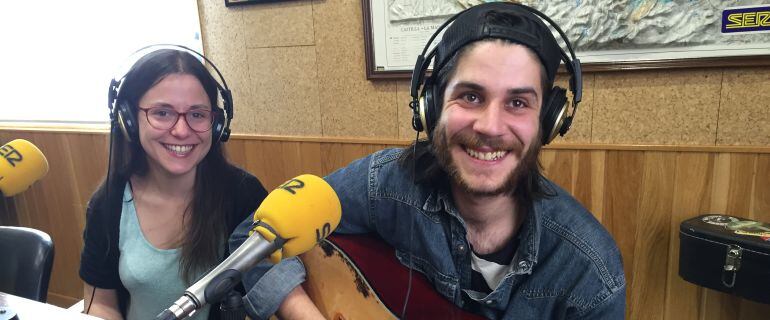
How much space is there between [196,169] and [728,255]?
5.07ft

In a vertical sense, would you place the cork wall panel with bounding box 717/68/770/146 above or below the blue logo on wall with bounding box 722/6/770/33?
below

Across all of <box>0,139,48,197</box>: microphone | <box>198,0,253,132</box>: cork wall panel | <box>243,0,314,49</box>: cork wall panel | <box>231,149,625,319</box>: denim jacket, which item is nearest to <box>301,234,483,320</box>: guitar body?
<box>231,149,625,319</box>: denim jacket

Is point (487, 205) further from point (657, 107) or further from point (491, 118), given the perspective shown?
point (657, 107)

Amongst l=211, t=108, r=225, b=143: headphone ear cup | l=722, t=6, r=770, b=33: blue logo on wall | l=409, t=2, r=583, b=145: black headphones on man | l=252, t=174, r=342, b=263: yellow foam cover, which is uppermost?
l=722, t=6, r=770, b=33: blue logo on wall

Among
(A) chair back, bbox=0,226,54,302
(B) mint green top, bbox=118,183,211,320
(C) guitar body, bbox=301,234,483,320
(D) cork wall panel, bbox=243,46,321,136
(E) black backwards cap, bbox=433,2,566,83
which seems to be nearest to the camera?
(E) black backwards cap, bbox=433,2,566,83

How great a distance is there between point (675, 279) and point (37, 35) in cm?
344

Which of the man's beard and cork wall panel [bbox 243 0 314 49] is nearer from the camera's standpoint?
the man's beard

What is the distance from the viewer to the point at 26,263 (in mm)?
1359

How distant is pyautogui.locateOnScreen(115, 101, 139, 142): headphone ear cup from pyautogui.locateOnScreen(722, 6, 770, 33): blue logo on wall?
5.57 feet

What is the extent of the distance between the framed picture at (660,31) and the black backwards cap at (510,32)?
682 millimetres

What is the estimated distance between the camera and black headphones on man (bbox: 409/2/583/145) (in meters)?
0.93

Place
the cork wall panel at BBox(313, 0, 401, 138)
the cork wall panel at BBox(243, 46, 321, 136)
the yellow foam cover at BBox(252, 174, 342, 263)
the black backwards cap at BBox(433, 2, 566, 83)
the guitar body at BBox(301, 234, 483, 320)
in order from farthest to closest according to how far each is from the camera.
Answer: the cork wall panel at BBox(243, 46, 321, 136)
the cork wall panel at BBox(313, 0, 401, 138)
the guitar body at BBox(301, 234, 483, 320)
the black backwards cap at BBox(433, 2, 566, 83)
the yellow foam cover at BBox(252, 174, 342, 263)

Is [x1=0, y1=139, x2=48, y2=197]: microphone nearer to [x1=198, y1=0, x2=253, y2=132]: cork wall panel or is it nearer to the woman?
the woman

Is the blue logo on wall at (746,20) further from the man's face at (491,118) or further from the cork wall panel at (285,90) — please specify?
the cork wall panel at (285,90)
